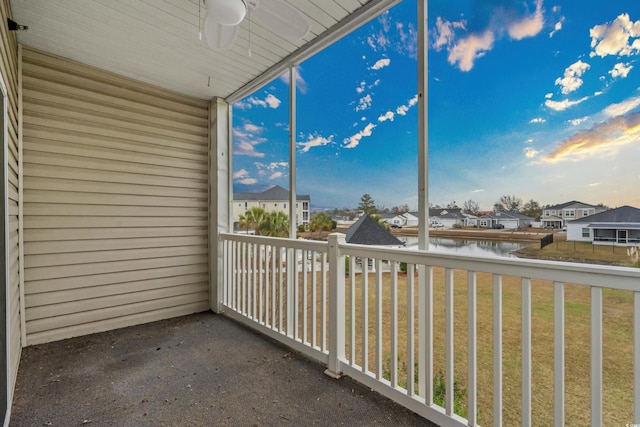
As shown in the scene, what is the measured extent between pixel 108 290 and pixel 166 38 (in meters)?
2.39

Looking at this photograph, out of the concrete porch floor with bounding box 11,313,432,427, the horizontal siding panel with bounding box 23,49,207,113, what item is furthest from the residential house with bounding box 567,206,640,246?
the horizontal siding panel with bounding box 23,49,207,113

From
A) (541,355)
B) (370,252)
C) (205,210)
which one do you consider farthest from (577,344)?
(205,210)

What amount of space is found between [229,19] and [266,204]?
1848 mm

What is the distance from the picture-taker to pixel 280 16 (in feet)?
5.18

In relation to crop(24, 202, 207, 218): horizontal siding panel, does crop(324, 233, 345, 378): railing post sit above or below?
below

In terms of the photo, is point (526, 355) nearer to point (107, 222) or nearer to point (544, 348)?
point (544, 348)

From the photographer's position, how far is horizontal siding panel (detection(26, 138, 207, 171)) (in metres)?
2.58

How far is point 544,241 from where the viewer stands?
1.45 metres

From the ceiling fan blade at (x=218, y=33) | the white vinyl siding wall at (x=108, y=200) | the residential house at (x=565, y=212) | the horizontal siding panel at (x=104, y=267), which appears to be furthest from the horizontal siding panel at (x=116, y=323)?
the residential house at (x=565, y=212)

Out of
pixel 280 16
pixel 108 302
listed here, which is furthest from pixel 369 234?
pixel 108 302

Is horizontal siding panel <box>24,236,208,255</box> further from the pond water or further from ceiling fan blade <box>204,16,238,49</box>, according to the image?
the pond water

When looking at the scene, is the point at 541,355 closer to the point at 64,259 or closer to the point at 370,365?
the point at 370,365

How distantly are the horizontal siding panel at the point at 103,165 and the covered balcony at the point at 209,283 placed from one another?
0.5 inches

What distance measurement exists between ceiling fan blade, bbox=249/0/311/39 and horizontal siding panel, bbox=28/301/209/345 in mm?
3026
